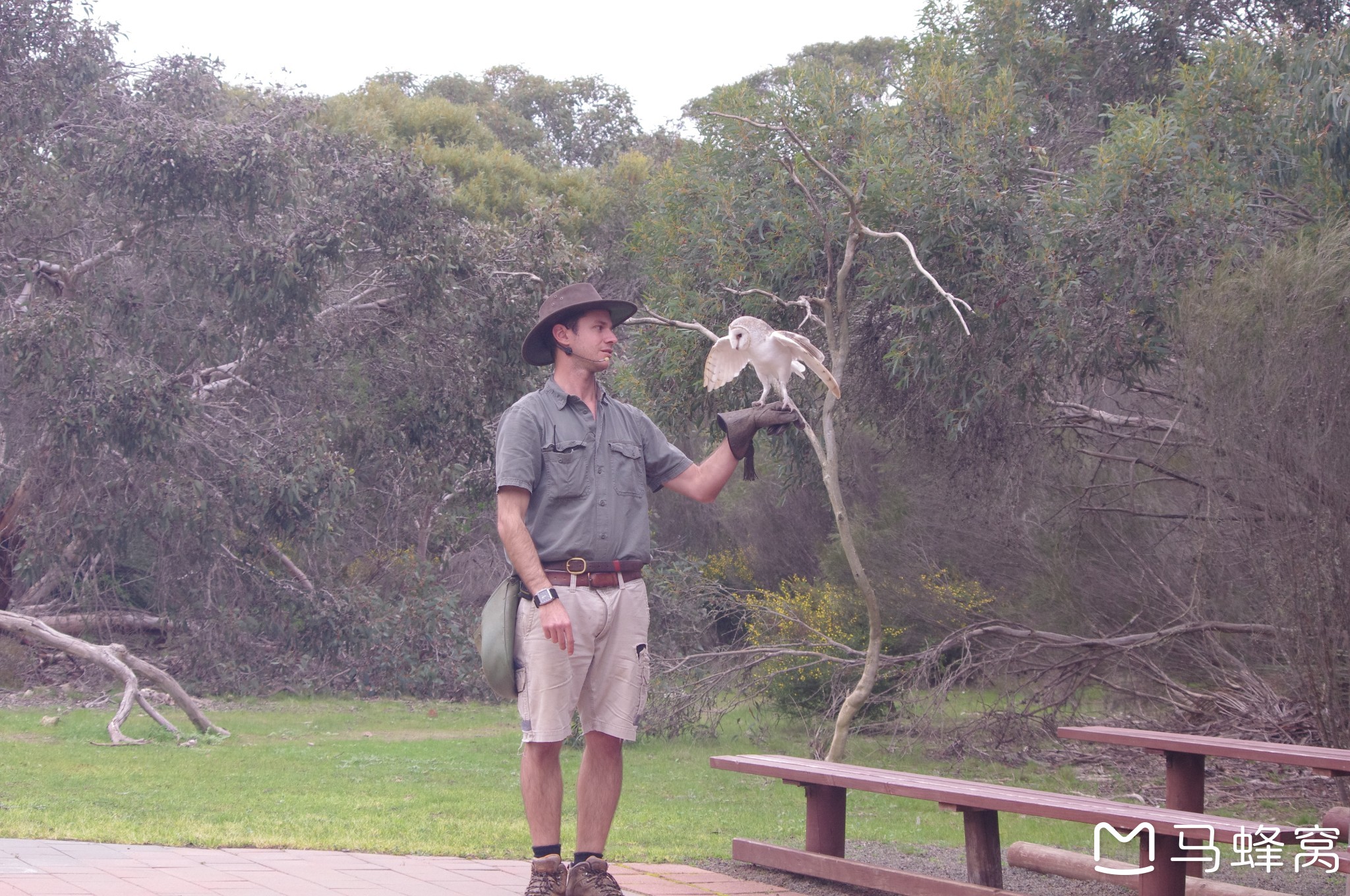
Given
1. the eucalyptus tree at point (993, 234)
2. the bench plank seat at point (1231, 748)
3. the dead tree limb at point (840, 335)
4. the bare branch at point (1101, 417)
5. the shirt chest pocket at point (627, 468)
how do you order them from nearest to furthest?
1. the shirt chest pocket at point (627, 468)
2. the bench plank seat at point (1231, 748)
3. the dead tree limb at point (840, 335)
4. the eucalyptus tree at point (993, 234)
5. the bare branch at point (1101, 417)

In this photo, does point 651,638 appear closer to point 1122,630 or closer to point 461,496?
point 461,496

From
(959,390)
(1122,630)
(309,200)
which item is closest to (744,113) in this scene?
(959,390)

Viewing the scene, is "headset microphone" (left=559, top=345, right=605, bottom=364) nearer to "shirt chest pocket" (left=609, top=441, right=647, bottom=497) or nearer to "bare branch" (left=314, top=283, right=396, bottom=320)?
"shirt chest pocket" (left=609, top=441, right=647, bottom=497)

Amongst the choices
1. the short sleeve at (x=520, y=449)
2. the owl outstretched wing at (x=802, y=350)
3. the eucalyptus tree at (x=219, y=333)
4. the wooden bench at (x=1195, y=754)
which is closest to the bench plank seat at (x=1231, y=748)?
the wooden bench at (x=1195, y=754)

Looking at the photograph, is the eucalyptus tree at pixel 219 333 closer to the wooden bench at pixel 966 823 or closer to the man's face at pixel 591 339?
the wooden bench at pixel 966 823

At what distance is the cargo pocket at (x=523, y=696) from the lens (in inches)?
150

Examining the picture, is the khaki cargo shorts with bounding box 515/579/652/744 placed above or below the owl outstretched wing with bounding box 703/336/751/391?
below

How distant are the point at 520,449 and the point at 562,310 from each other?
0.50 metres

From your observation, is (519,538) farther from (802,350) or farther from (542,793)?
(802,350)

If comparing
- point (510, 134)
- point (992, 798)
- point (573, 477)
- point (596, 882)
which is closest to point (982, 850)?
point (992, 798)

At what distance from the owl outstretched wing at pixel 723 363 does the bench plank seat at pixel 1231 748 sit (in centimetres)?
216

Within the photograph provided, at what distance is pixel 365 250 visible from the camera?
1369cm

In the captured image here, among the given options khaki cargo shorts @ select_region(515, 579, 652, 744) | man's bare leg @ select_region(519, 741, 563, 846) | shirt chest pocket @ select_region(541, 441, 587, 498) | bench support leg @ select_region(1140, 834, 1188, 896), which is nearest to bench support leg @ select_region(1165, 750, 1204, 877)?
bench support leg @ select_region(1140, 834, 1188, 896)

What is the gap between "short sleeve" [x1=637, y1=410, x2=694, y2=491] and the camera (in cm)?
431
